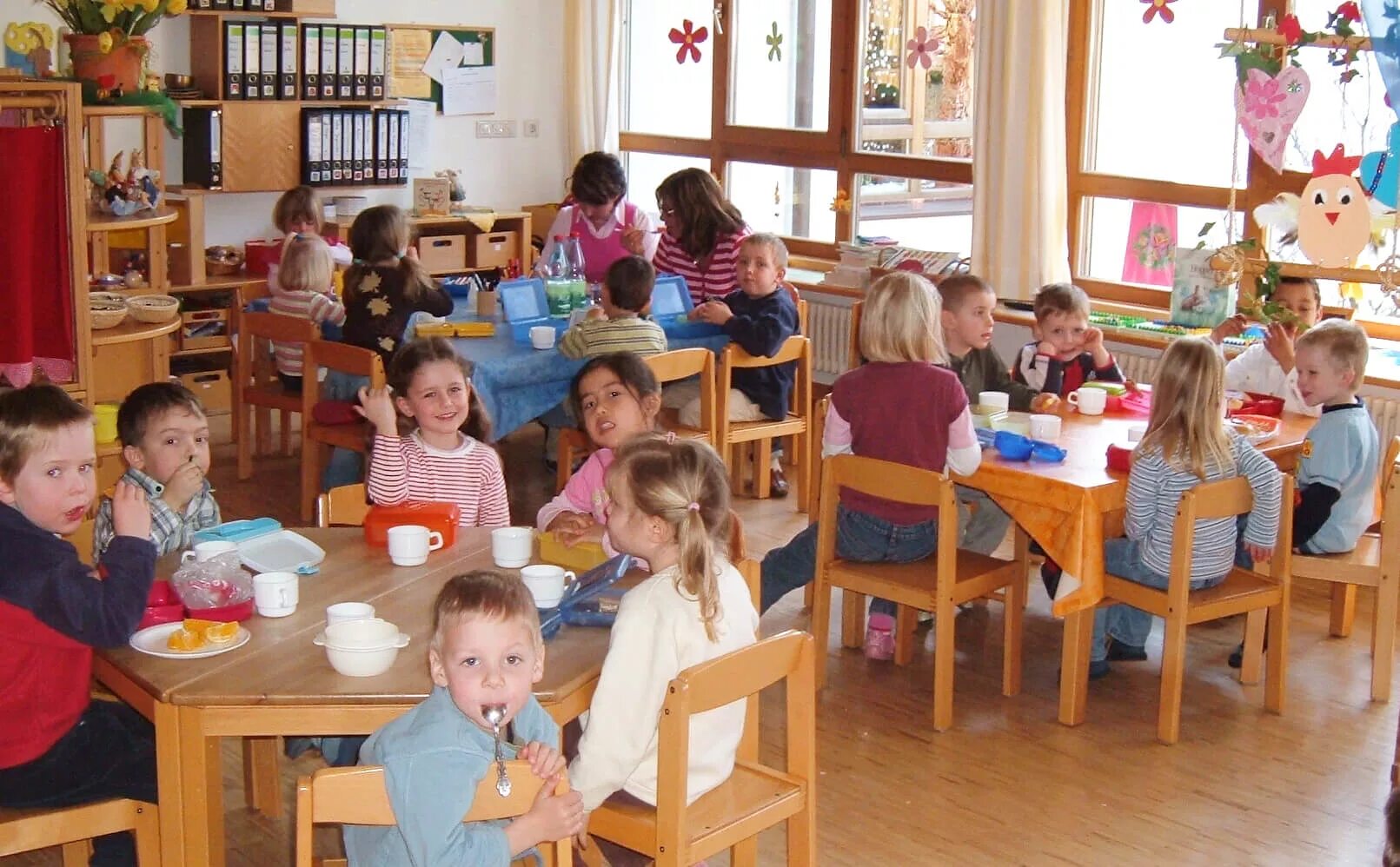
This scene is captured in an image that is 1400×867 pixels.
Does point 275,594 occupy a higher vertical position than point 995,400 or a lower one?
lower

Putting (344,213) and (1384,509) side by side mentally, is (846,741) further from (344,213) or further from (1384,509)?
(344,213)

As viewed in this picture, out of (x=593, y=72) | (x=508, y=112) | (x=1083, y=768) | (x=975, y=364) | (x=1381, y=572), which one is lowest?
(x=1083, y=768)

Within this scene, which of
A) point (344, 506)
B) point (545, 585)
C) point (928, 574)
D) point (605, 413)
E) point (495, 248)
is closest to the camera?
point (545, 585)

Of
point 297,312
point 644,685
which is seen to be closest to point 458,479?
point 644,685

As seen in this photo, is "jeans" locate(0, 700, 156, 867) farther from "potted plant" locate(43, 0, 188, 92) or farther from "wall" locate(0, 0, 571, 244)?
"wall" locate(0, 0, 571, 244)

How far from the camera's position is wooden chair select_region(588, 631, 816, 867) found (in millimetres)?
2416

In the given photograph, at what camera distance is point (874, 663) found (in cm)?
441

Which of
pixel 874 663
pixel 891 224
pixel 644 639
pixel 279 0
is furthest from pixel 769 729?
pixel 279 0

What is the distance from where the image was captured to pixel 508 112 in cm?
821

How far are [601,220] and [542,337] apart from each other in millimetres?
1458

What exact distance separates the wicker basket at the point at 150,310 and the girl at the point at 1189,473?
2.98 meters

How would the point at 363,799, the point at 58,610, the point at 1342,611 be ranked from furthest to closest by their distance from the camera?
the point at 1342,611
the point at 58,610
the point at 363,799

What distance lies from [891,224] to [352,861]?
554cm

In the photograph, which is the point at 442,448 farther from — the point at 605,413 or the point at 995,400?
the point at 995,400
